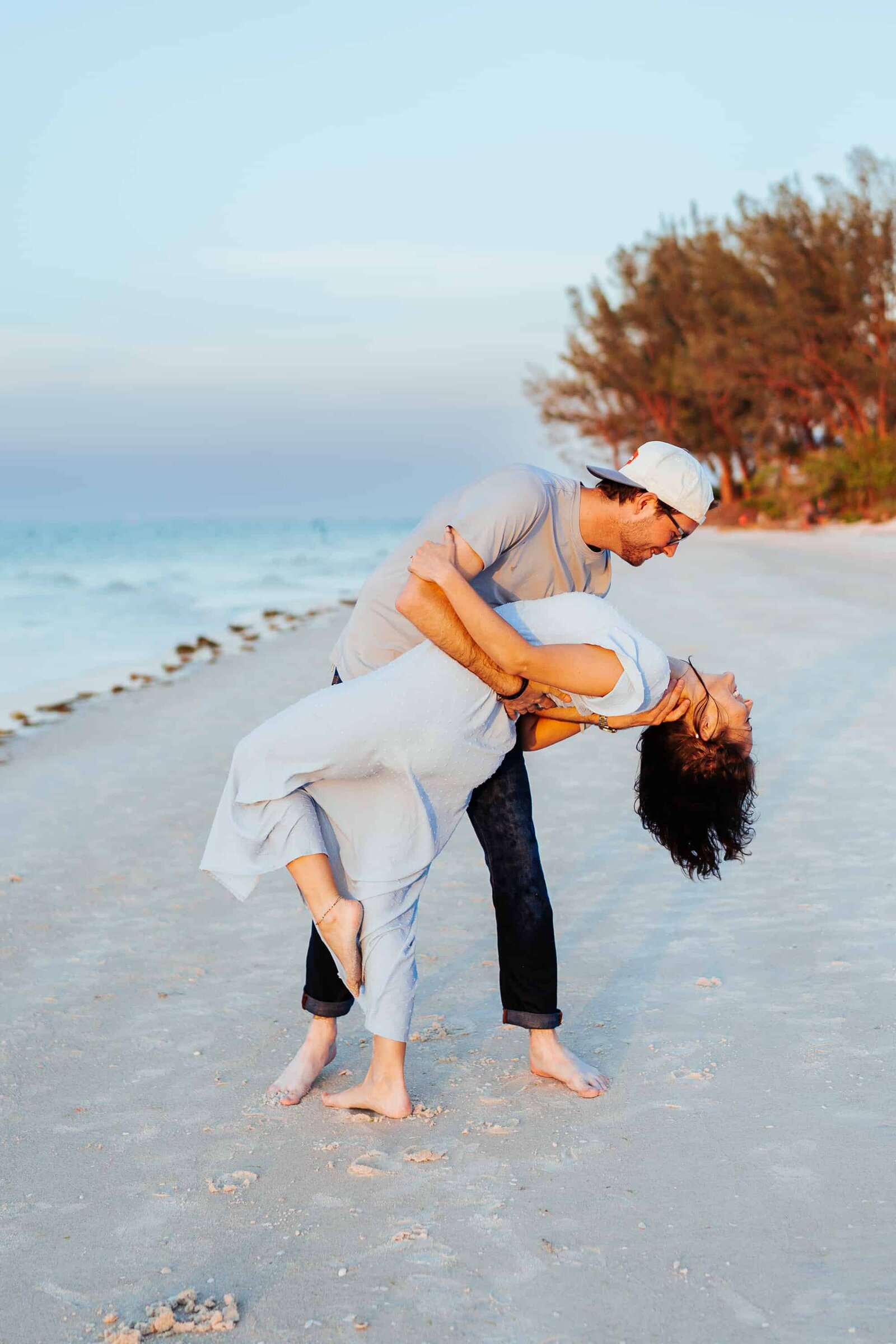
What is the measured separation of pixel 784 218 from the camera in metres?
33.4

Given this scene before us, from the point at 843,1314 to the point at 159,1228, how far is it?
135 centimetres

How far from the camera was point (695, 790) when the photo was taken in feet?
10.1

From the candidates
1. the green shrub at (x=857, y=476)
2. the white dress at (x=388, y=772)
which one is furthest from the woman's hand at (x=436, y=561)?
the green shrub at (x=857, y=476)

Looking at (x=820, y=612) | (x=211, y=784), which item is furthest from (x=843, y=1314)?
(x=820, y=612)

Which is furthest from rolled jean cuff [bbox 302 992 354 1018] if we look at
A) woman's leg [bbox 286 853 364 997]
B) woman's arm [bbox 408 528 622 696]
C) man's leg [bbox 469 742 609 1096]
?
woman's arm [bbox 408 528 622 696]

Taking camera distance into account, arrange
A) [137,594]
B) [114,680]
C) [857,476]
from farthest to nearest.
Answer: [857,476], [137,594], [114,680]

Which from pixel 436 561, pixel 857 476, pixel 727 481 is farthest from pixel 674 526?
pixel 727 481

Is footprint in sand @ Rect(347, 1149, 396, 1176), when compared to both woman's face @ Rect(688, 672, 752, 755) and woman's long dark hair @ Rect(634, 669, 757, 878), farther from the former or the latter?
woman's face @ Rect(688, 672, 752, 755)

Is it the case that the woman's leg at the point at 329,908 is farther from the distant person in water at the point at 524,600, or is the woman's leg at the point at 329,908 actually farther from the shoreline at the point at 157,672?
the shoreline at the point at 157,672

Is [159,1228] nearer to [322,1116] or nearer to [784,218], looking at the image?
[322,1116]

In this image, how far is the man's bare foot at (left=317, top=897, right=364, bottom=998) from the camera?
292 cm

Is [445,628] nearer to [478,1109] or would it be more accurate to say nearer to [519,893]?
[519,893]

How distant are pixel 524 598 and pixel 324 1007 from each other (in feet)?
3.99

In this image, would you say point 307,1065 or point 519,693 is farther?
point 307,1065
